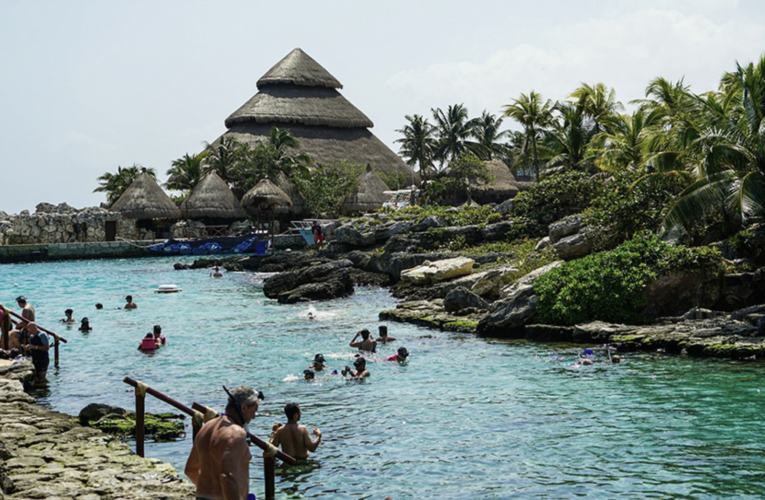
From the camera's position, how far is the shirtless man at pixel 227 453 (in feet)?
19.0

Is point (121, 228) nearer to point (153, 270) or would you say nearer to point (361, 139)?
point (153, 270)

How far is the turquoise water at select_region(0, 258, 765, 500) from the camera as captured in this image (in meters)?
9.48

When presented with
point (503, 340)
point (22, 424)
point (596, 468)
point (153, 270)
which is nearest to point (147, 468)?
point (22, 424)

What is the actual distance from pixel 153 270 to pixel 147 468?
41895mm

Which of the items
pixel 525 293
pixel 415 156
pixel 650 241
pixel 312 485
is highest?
pixel 415 156

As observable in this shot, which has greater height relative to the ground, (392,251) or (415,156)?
(415,156)

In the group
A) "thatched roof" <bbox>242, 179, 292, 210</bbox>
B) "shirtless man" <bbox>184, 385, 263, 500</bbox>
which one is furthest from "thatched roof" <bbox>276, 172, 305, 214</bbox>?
"shirtless man" <bbox>184, 385, 263, 500</bbox>

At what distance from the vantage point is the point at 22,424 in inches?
419

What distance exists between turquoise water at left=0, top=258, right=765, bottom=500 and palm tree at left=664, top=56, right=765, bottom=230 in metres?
5.06

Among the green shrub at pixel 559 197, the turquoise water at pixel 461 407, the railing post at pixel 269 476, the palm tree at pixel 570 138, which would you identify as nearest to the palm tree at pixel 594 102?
the palm tree at pixel 570 138

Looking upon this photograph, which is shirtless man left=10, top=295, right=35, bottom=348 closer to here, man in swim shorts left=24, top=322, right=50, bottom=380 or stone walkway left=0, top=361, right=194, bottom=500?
man in swim shorts left=24, top=322, right=50, bottom=380

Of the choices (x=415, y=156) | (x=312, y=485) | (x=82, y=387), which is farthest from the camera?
(x=415, y=156)

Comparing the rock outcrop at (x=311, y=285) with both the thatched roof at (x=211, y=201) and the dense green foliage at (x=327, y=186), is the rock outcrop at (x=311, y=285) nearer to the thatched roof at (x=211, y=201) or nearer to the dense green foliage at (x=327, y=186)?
the dense green foliage at (x=327, y=186)

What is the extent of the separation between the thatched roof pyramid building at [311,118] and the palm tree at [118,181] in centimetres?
1039
